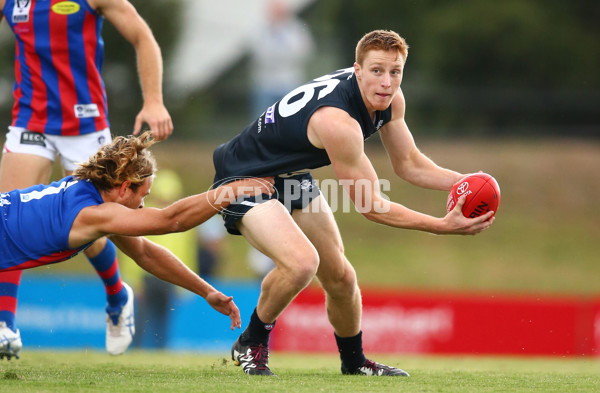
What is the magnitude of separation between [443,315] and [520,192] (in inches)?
499

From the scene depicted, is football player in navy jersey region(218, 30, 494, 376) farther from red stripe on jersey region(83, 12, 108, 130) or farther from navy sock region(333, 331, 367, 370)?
red stripe on jersey region(83, 12, 108, 130)

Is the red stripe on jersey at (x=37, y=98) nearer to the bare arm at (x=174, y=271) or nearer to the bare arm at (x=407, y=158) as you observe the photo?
the bare arm at (x=174, y=271)

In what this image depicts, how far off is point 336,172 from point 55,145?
2258 millimetres

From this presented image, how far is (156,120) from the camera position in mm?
6293

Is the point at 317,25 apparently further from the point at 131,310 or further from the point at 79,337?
the point at 131,310

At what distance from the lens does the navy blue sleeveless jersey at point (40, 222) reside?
17.4 ft

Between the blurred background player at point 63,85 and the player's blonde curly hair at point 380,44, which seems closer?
the player's blonde curly hair at point 380,44

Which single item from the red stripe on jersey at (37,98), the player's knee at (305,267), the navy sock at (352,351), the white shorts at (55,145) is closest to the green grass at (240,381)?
the navy sock at (352,351)

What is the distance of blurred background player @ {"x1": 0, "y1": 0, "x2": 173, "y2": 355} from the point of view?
6.44 m

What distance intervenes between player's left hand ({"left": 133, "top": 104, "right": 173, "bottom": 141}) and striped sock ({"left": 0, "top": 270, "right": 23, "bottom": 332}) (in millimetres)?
1309

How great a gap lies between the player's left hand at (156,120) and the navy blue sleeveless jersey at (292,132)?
1.48ft

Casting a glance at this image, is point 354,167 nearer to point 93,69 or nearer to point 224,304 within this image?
point 224,304

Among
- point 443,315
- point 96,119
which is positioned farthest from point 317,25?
point 96,119

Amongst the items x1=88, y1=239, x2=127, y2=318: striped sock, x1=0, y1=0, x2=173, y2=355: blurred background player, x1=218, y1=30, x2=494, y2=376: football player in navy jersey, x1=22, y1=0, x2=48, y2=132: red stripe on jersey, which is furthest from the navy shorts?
x1=22, y1=0, x2=48, y2=132: red stripe on jersey
